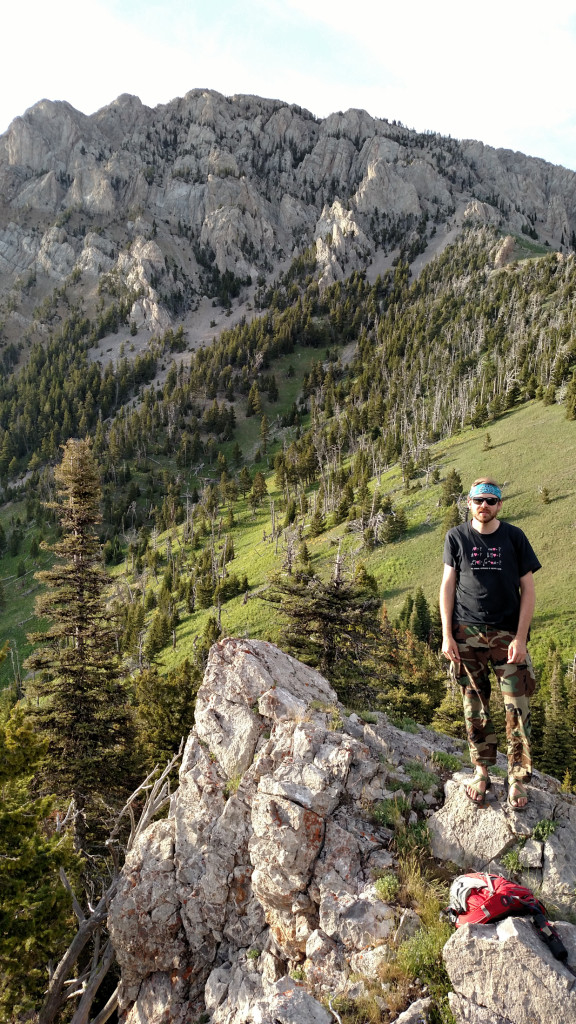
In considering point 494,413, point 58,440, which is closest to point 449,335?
point 494,413

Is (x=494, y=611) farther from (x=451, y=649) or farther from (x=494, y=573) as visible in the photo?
(x=451, y=649)

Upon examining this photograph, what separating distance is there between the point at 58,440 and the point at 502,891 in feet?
545

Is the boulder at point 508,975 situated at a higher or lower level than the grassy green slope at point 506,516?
higher

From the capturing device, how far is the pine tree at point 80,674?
54.3 ft

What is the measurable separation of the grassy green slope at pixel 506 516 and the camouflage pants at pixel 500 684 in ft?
126

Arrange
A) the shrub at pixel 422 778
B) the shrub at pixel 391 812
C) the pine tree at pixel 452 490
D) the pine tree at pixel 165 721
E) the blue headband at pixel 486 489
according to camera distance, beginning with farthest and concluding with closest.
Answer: the pine tree at pixel 452 490 < the pine tree at pixel 165 721 < the shrub at pixel 422 778 < the shrub at pixel 391 812 < the blue headband at pixel 486 489

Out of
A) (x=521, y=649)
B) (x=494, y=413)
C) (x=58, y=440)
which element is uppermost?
(x=521, y=649)

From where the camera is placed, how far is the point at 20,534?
10844 centimetres

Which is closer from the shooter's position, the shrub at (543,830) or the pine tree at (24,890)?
the shrub at (543,830)

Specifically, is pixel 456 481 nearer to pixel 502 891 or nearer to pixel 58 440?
pixel 502 891

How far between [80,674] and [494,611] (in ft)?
50.2

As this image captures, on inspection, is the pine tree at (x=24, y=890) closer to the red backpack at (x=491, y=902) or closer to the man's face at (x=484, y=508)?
the red backpack at (x=491, y=902)

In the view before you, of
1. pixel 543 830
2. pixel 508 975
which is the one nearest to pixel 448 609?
pixel 543 830

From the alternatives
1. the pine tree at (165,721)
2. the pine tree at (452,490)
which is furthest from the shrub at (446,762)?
the pine tree at (452,490)
